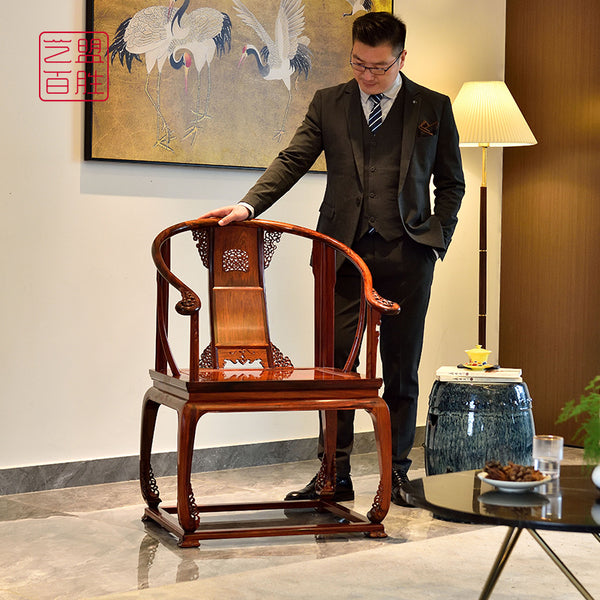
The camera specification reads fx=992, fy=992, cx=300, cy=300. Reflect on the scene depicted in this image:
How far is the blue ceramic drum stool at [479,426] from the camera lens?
3191 millimetres

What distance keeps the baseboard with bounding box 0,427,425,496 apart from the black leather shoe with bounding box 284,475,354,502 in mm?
618

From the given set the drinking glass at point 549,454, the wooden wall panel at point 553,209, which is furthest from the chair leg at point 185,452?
the wooden wall panel at point 553,209

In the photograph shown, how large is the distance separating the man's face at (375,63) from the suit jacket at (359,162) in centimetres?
9

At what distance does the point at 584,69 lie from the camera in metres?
4.45

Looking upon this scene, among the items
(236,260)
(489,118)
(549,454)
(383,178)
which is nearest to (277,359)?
(236,260)

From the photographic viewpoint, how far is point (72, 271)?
348cm

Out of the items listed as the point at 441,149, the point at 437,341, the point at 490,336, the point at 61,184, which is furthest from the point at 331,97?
the point at 490,336

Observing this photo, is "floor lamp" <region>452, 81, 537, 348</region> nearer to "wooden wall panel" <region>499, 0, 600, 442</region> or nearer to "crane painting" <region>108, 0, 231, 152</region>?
"wooden wall panel" <region>499, 0, 600, 442</region>

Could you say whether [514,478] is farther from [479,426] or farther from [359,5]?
[359,5]

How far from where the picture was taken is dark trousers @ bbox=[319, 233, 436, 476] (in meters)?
3.25

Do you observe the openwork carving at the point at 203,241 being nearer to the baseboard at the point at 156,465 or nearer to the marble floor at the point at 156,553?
the marble floor at the point at 156,553

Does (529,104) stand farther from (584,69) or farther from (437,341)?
(437,341)

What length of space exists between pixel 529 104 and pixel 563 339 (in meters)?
1.12

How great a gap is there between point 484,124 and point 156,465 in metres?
1.99
